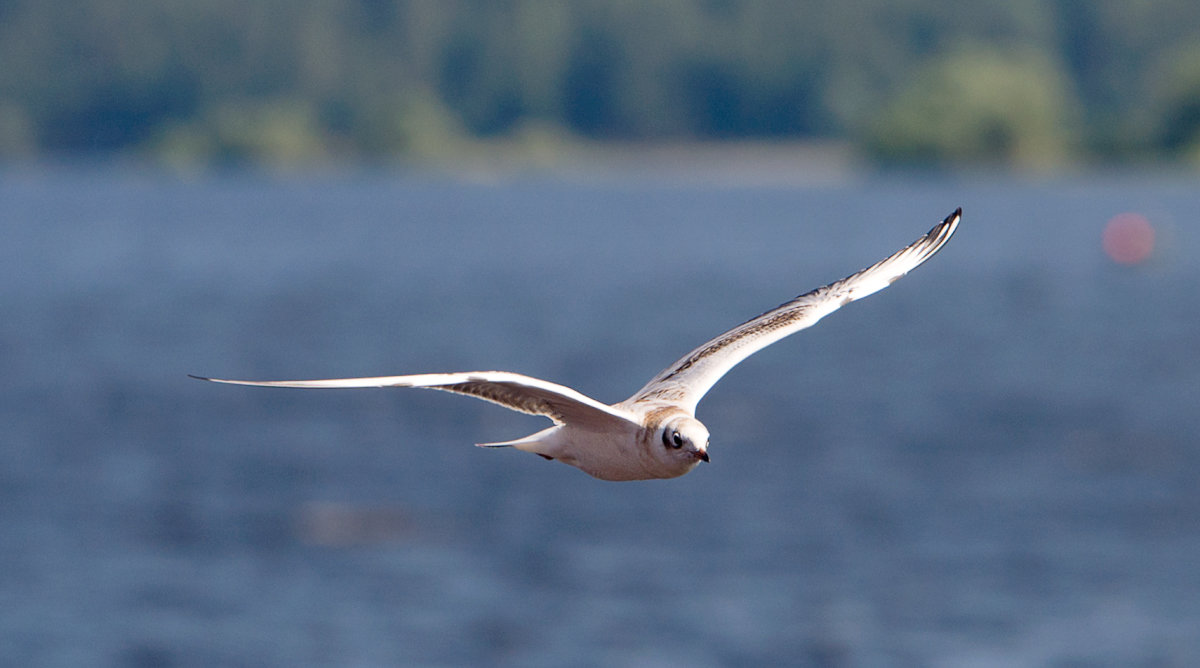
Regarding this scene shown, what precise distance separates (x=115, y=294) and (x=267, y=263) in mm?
25835

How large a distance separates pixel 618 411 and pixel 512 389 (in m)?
0.50

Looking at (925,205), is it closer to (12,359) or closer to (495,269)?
(495,269)

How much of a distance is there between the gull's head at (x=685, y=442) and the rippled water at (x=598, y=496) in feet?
113

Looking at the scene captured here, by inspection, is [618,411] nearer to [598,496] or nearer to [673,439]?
[673,439]

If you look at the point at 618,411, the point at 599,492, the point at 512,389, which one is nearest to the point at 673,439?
the point at 618,411

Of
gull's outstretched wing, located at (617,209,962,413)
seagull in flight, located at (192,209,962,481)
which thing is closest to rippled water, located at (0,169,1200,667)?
gull's outstretched wing, located at (617,209,962,413)

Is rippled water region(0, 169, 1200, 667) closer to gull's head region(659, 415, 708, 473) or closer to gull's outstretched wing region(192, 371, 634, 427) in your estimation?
gull's outstretched wing region(192, 371, 634, 427)

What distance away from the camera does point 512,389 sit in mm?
8445

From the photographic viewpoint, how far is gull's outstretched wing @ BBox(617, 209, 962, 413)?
935 cm

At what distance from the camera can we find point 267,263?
484ft

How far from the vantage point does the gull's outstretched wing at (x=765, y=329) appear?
935cm

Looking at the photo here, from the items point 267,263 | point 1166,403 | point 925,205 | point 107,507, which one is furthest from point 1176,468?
point 925,205

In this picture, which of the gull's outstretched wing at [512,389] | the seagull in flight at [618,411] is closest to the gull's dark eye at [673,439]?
the seagull in flight at [618,411]

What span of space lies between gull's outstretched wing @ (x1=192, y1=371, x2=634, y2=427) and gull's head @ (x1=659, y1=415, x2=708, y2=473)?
0.24 m
